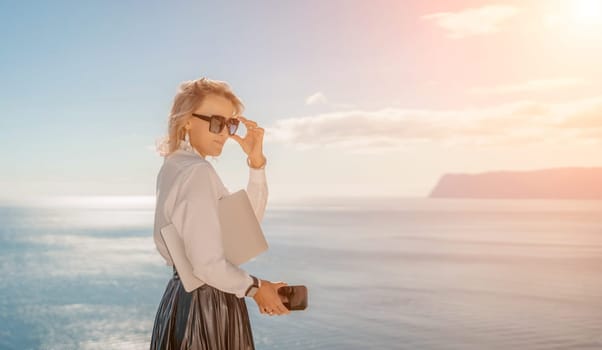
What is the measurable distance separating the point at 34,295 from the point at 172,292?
26443 millimetres

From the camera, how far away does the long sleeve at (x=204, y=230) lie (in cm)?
177

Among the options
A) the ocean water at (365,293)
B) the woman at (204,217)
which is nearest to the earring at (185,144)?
the woman at (204,217)

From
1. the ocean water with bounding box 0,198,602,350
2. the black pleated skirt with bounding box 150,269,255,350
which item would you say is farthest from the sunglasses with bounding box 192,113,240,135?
the ocean water with bounding box 0,198,602,350

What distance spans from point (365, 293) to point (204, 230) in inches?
858

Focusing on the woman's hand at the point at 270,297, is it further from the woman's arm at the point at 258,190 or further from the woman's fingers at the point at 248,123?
the woman's fingers at the point at 248,123

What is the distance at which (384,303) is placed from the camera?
21.1 m

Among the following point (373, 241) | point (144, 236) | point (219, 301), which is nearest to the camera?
point (219, 301)

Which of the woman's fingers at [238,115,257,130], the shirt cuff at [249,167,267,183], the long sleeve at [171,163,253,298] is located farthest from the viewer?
the shirt cuff at [249,167,267,183]

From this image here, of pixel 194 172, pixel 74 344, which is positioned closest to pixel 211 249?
pixel 194 172

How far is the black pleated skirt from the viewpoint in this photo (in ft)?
6.33

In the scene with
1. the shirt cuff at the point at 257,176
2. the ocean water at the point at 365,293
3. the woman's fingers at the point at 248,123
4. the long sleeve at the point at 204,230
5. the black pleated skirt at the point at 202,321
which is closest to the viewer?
the long sleeve at the point at 204,230

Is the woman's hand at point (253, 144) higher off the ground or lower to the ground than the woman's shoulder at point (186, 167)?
higher

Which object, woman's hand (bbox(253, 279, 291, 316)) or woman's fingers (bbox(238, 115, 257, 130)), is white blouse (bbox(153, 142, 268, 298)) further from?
woman's fingers (bbox(238, 115, 257, 130))

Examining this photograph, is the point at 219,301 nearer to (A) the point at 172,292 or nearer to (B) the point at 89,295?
(A) the point at 172,292
